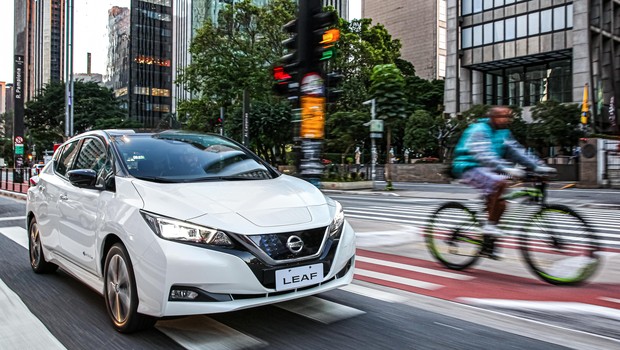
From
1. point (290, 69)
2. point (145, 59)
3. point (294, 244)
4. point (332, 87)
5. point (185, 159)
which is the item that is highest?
point (145, 59)

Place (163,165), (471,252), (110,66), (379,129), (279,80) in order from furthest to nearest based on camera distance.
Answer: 1. (110,66)
2. (379,129)
3. (279,80)
4. (471,252)
5. (163,165)

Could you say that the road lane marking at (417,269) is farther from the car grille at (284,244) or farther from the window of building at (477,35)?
the window of building at (477,35)

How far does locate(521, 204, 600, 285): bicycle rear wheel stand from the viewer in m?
4.69

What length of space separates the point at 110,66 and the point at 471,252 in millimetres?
114281

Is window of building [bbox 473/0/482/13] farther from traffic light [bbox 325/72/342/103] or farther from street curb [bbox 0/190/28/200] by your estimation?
traffic light [bbox 325/72/342/103]

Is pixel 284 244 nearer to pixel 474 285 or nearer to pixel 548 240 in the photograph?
pixel 474 285

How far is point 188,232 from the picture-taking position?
333 centimetres

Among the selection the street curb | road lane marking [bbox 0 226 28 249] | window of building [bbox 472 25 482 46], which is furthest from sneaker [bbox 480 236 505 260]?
window of building [bbox 472 25 482 46]

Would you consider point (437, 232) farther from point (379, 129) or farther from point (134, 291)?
point (379, 129)

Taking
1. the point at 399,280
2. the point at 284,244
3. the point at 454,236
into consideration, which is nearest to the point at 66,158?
the point at 284,244

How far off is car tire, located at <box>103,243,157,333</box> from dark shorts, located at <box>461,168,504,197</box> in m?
3.42

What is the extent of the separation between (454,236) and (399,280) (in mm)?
881

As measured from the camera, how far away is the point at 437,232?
19.7ft

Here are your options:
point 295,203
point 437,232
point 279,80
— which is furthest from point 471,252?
point 279,80
